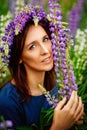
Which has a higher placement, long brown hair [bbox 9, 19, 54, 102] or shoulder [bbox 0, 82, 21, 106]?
long brown hair [bbox 9, 19, 54, 102]

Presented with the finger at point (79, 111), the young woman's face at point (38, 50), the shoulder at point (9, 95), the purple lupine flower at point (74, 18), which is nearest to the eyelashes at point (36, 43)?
Result: the young woman's face at point (38, 50)

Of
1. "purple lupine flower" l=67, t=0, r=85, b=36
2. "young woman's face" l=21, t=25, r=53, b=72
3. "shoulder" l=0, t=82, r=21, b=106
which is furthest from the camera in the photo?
"purple lupine flower" l=67, t=0, r=85, b=36

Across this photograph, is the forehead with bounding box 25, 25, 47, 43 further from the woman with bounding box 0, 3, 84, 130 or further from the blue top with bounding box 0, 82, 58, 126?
the blue top with bounding box 0, 82, 58, 126

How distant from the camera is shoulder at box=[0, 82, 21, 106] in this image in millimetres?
3252

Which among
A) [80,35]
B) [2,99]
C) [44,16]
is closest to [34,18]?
[44,16]

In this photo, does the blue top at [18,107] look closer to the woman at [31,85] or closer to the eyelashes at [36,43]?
the woman at [31,85]

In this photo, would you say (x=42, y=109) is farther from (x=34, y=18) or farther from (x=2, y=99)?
(x=34, y=18)

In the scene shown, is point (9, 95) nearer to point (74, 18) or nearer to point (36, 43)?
point (36, 43)

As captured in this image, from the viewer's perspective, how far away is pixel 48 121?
10.7ft

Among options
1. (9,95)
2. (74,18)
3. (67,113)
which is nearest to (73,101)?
(67,113)

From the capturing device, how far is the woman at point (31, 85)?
121 inches

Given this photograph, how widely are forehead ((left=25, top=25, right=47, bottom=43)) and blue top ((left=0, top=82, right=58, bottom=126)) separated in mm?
376

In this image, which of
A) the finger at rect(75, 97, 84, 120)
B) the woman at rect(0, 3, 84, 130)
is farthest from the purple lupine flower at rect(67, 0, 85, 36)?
the finger at rect(75, 97, 84, 120)

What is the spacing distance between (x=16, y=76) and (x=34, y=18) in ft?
1.44
